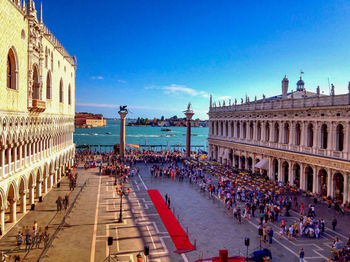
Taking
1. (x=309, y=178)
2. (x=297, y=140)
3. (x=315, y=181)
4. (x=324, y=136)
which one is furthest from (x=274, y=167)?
(x=324, y=136)

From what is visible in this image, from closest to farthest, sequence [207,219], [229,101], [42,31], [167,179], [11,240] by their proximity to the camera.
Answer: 1. [11,240]
2. [207,219]
3. [42,31]
4. [167,179]
5. [229,101]

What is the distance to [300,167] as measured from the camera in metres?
33.1

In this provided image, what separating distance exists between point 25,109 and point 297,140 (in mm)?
27612

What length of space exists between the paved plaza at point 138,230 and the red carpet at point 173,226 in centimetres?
41

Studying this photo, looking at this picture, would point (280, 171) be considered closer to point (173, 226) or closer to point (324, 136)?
point (324, 136)

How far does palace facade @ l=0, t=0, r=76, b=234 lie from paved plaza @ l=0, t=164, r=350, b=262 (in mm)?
2196

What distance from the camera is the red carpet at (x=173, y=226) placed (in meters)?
18.0

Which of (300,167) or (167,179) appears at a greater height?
(300,167)

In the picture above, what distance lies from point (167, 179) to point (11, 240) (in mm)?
22621

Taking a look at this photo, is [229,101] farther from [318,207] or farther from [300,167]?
[318,207]

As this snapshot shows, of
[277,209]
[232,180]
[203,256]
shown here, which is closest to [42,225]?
[203,256]

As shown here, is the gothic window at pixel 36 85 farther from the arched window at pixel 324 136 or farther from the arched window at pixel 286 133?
the arched window at pixel 286 133

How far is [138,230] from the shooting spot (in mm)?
20578

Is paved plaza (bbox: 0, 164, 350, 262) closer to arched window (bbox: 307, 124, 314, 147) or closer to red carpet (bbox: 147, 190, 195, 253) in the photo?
red carpet (bbox: 147, 190, 195, 253)
